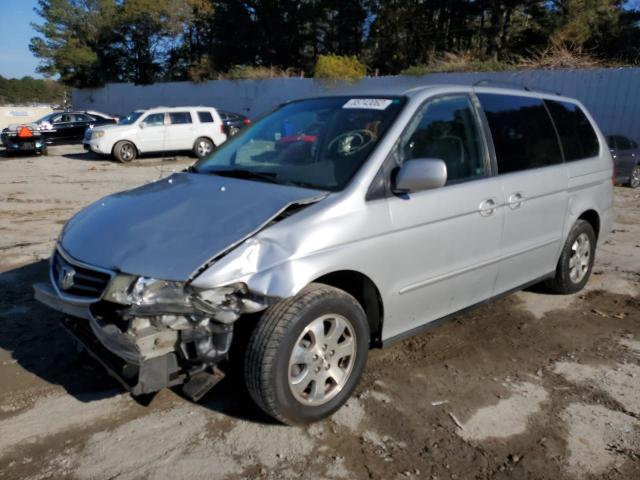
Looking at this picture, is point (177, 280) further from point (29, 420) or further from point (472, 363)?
point (472, 363)

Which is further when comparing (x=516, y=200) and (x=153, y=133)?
(x=153, y=133)

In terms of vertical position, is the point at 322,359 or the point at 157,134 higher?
the point at 322,359

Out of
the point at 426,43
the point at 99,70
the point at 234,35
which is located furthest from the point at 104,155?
the point at 99,70

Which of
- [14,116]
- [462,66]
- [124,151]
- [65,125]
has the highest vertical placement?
[462,66]

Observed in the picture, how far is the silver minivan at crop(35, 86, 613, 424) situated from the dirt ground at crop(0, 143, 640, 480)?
285 millimetres

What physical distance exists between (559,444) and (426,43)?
31.1 metres

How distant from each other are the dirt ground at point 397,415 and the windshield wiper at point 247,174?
125 centimetres

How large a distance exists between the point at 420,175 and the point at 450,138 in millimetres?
729

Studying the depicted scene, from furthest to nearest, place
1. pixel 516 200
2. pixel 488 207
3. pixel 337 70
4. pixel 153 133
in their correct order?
pixel 337 70, pixel 153 133, pixel 516 200, pixel 488 207

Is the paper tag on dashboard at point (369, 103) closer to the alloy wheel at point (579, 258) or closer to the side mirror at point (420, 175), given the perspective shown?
the side mirror at point (420, 175)

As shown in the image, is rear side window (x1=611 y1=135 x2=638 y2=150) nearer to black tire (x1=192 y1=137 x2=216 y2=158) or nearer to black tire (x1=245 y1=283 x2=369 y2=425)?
black tire (x1=245 y1=283 x2=369 y2=425)

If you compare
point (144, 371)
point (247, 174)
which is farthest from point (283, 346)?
point (247, 174)

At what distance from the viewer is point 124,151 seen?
692 inches

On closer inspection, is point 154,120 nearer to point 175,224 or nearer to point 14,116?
point 175,224
